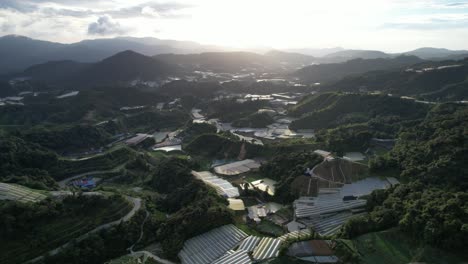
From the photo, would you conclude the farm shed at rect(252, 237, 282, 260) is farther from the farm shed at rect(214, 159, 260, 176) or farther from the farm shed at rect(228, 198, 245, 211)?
the farm shed at rect(214, 159, 260, 176)

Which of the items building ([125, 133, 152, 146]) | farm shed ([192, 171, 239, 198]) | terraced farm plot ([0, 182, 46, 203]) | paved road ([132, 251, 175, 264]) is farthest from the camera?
building ([125, 133, 152, 146])

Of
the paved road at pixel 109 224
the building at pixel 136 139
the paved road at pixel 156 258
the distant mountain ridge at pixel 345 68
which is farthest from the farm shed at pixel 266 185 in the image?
the distant mountain ridge at pixel 345 68

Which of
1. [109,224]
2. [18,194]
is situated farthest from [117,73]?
[109,224]

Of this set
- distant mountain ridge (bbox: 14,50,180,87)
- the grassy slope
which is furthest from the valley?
distant mountain ridge (bbox: 14,50,180,87)

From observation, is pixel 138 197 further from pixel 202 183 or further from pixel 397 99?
pixel 397 99

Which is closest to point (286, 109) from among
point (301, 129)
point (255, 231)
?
point (301, 129)

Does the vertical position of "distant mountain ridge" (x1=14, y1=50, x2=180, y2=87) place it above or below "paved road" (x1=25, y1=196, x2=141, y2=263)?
above
